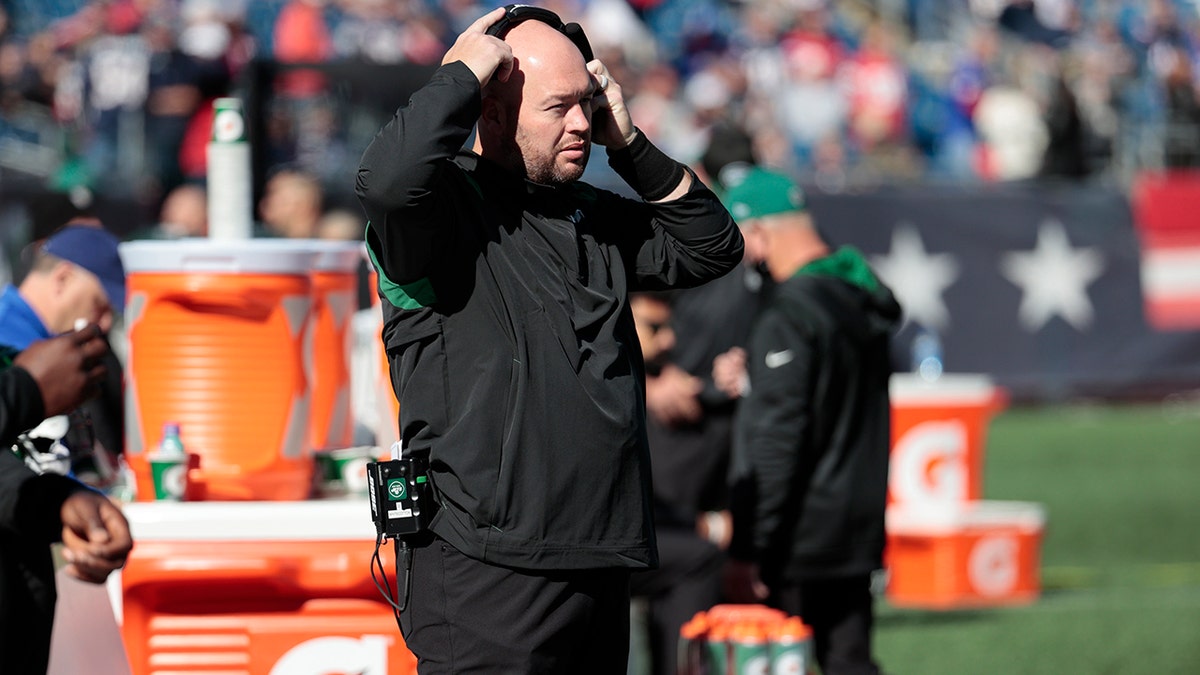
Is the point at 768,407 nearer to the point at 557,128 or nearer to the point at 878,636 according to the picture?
the point at 557,128

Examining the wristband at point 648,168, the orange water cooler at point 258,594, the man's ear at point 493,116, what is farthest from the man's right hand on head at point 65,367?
the wristband at point 648,168

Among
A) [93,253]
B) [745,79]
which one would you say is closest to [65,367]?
[93,253]

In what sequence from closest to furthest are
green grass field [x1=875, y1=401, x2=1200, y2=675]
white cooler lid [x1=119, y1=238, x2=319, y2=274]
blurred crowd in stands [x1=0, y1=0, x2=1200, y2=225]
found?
white cooler lid [x1=119, y1=238, x2=319, y2=274] → green grass field [x1=875, y1=401, x2=1200, y2=675] → blurred crowd in stands [x1=0, y1=0, x2=1200, y2=225]

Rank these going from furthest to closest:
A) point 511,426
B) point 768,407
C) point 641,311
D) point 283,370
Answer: point 641,311
point 768,407
point 283,370
point 511,426

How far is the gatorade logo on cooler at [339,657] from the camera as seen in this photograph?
14.3ft

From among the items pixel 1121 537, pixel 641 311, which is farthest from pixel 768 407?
pixel 1121 537

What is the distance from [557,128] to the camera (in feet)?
11.5

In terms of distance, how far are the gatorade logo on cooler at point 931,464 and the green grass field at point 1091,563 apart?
0.76 meters

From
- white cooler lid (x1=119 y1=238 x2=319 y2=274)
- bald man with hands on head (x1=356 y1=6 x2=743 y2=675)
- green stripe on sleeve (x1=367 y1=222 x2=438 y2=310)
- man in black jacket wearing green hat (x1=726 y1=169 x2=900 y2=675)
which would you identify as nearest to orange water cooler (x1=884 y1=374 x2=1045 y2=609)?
man in black jacket wearing green hat (x1=726 y1=169 x2=900 y2=675)

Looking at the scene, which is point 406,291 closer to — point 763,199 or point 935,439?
point 763,199

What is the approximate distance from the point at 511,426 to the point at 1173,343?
48.7 ft

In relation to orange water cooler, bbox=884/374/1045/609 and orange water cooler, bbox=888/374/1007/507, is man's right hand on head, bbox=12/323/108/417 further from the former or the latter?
orange water cooler, bbox=888/374/1007/507

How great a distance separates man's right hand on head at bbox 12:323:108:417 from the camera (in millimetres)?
3559

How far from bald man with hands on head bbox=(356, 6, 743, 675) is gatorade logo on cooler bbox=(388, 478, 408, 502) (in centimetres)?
7
